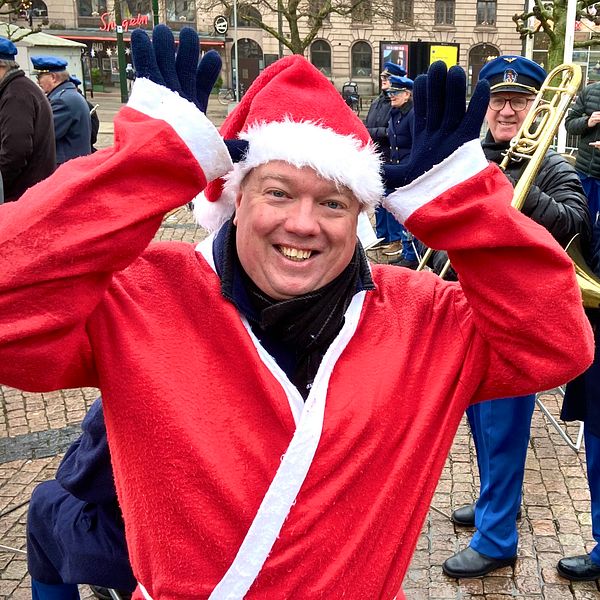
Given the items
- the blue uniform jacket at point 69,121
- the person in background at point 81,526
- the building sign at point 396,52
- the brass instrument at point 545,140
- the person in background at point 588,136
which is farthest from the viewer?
the building sign at point 396,52

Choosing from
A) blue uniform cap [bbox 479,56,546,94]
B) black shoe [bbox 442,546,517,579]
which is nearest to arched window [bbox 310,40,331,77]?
blue uniform cap [bbox 479,56,546,94]

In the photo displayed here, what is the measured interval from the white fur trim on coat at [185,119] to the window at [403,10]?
44.7 meters

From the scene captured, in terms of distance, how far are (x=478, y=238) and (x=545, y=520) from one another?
2694mm

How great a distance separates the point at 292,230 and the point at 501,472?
2.12 meters

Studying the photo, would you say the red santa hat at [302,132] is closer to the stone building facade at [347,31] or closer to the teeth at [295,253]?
the teeth at [295,253]

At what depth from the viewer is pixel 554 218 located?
9.82 feet

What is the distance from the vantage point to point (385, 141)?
367 inches

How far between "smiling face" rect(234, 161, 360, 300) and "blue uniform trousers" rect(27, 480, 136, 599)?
99cm

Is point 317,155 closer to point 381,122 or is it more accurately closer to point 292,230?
point 292,230

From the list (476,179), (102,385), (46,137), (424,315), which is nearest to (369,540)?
(424,315)

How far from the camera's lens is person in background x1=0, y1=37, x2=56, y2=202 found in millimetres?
5492

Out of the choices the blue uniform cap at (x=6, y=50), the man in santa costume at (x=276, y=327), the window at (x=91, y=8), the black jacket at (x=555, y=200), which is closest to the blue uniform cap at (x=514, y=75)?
the black jacket at (x=555, y=200)

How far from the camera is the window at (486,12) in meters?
46.2

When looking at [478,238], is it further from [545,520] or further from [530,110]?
[545,520]
